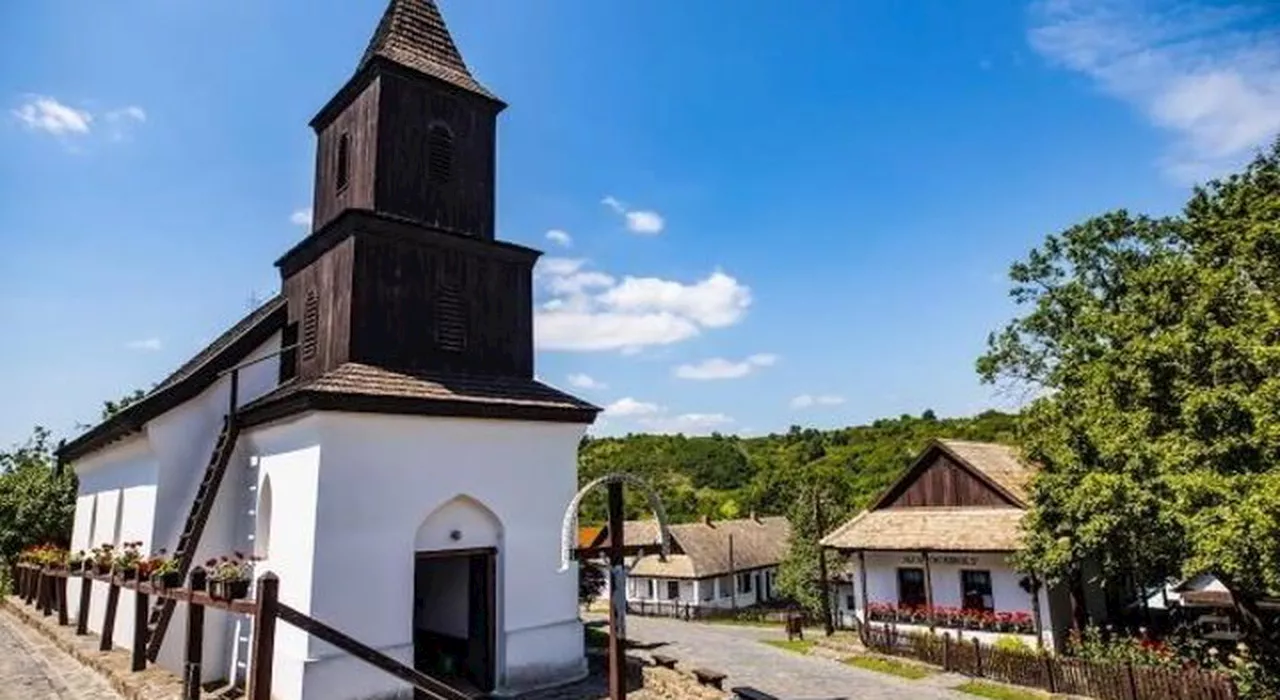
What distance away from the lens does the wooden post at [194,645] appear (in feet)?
37.7

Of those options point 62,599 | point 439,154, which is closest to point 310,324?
point 439,154

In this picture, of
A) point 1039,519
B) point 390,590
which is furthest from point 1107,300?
point 390,590

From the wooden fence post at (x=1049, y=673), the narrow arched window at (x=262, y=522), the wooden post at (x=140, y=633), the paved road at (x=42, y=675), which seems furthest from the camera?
the wooden fence post at (x=1049, y=673)

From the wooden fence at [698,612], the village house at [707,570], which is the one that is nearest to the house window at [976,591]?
the wooden fence at [698,612]

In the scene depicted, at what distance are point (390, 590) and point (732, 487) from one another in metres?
81.7

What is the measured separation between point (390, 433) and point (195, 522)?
4.47 m

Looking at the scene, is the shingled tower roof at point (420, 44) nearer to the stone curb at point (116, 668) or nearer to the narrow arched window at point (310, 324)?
the narrow arched window at point (310, 324)

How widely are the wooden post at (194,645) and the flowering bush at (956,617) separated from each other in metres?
21.2

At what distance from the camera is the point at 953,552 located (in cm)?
2442

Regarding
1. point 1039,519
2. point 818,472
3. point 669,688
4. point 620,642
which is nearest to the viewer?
point 620,642

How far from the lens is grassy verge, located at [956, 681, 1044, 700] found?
18.7m

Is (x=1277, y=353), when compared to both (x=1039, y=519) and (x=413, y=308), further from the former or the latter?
(x=413, y=308)

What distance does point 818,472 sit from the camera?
7606 centimetres

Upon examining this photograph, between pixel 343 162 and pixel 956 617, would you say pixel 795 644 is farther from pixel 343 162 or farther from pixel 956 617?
pixel 343 162
